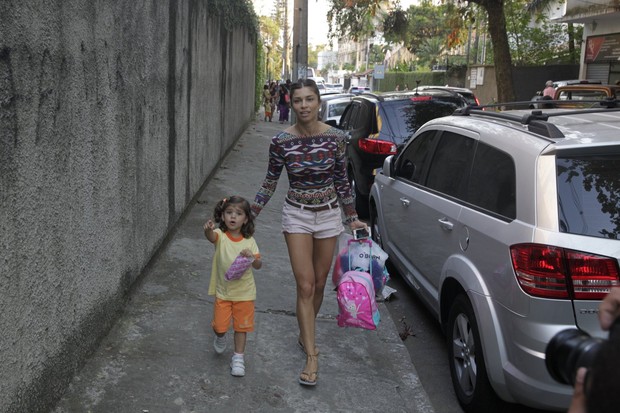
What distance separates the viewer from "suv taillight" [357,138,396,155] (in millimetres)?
9453

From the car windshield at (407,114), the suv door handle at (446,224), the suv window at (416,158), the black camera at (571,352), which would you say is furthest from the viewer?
the car windshield at (407,114)

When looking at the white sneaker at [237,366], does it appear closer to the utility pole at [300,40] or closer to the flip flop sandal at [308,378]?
the flip flop sandal at [308,378]

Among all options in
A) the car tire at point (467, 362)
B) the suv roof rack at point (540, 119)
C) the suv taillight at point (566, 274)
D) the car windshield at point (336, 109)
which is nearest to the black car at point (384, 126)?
the suv roof rack at point (540, 119)

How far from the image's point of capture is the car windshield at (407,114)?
957cm

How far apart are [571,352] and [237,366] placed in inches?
119

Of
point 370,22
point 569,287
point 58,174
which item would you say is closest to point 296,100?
point 58,174

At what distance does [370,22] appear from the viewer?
2523cm

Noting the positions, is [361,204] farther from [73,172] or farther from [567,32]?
[567,32]

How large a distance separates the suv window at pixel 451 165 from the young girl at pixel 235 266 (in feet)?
4.89

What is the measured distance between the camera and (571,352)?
1648mm

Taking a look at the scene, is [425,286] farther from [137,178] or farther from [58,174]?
[58,174]

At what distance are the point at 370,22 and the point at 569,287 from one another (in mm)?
22694

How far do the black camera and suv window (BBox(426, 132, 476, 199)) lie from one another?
315cm

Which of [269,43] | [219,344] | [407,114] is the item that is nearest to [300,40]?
[407,114]
